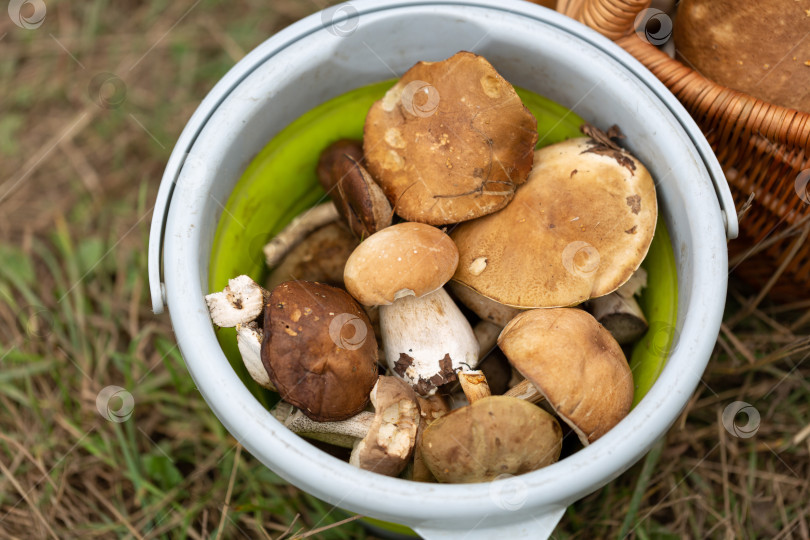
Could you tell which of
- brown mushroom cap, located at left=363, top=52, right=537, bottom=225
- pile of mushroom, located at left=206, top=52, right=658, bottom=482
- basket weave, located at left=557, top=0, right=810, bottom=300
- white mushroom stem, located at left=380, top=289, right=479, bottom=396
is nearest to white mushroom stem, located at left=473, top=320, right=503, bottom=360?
pile of mushroom, located at left=206, top=52, right=658, bottom=482

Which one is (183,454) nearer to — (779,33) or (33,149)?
(33,149)

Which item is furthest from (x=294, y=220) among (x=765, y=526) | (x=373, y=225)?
(x=765, y=526)

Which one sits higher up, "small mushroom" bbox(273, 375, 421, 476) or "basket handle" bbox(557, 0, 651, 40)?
"basket handle" bbox(557, 0, 651, 40)

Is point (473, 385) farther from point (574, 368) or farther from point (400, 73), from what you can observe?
point (400, 73)
